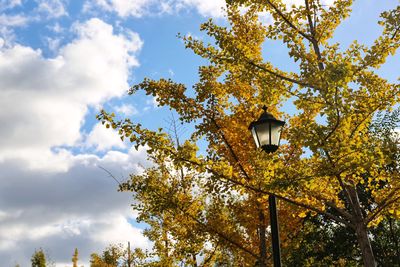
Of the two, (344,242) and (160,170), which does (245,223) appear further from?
(344,242)

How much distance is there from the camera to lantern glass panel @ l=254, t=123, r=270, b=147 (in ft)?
19.4

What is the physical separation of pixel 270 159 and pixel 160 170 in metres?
8.28

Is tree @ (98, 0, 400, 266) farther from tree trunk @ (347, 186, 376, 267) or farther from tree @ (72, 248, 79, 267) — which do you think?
tree @ (72, 248, 79, 267)

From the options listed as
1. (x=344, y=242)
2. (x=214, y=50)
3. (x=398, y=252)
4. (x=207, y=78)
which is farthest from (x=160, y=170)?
(x=398, y=252)

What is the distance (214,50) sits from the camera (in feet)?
23.8

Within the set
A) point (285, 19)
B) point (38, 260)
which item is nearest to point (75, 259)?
point (38, 260)

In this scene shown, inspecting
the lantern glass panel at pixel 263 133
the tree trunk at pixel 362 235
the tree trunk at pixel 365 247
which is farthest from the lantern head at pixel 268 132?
the tree trunk at pixel 365 247

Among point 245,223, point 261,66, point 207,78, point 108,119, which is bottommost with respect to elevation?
point 245,223

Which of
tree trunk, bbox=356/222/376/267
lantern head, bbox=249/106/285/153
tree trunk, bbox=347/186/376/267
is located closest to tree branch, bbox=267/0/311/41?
lantern head, bbox=249/106/285/153

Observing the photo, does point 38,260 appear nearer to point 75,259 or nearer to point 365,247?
point 75,259

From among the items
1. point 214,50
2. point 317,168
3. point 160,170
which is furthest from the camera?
point 160,170

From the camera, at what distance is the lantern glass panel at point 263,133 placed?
233 inches

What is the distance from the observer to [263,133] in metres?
5.95

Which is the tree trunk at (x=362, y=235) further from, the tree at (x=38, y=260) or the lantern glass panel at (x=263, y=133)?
the tree at (x=38, y=260)
